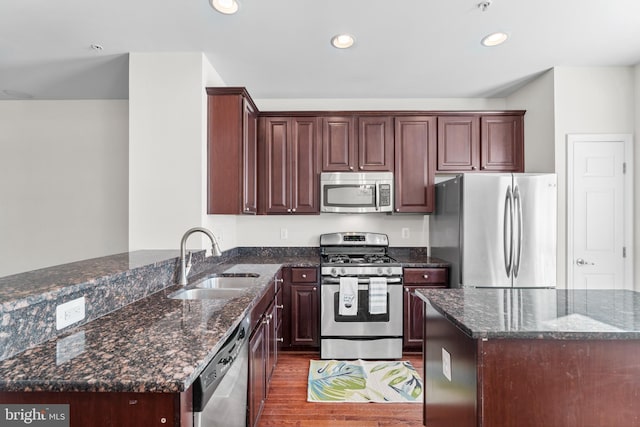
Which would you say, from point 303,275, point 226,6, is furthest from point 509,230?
point 226,6

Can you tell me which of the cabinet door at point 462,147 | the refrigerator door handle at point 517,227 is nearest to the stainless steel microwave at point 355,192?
the cabinet door at point 462,147

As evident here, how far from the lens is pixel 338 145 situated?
3445mm

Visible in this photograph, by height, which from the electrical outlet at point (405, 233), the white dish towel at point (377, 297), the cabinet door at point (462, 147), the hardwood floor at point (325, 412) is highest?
the cabinet door at point (462, 147)

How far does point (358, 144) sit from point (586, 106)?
2.16 metres

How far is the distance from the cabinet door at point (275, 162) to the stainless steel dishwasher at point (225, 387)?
1.95 meters

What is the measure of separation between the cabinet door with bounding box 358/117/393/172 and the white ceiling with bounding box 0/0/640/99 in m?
0.38

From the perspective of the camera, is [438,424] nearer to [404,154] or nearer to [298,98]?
[404,154]

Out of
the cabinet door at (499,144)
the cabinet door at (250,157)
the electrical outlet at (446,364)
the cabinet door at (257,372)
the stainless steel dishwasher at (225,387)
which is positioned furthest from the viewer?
the cabinet door at (499,144)

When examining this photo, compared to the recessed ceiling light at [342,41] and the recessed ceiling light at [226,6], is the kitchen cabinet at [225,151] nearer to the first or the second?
the recessed ceiling light at [226,6]

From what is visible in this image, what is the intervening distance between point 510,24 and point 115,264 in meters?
3.03

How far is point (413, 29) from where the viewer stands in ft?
7.61

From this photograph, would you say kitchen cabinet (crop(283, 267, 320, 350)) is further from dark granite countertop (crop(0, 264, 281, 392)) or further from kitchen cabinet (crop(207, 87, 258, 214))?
dark granite countertop (crop(0, 264, 281, 392))

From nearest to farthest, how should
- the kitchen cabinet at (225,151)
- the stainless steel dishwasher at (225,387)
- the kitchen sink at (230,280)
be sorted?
the stainless steel dishwasher at (225,387) < the kitchen sink at (230,280) < the kitchen cabinet at (225,151)

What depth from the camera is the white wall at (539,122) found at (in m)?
3.02
